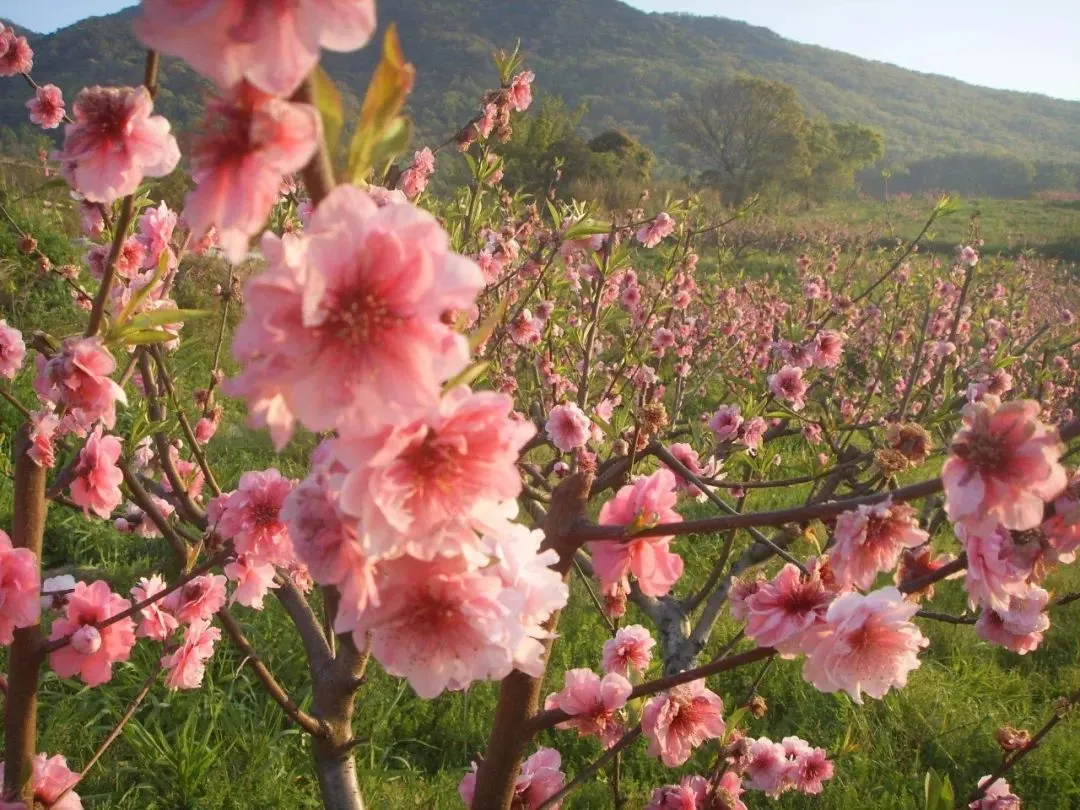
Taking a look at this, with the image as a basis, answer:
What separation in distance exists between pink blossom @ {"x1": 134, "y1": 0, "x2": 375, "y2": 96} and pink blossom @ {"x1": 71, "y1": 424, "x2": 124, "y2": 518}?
3.94 ft

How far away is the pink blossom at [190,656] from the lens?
1984mm

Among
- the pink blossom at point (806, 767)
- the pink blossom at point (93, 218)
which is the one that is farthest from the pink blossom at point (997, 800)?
the pink blossom at point (93, 218)

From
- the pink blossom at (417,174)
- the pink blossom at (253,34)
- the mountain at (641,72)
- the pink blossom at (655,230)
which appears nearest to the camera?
the pink blossom at (253,34)

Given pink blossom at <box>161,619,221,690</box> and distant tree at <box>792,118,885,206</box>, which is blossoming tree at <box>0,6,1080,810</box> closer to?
pink blossom at <box>161,619,221,690</box>

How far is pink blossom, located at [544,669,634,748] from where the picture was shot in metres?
1.45

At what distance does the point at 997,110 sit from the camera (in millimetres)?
102188

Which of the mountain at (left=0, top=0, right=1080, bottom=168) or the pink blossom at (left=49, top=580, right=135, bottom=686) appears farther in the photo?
the mountain at (left=0, top=0, right=1080, bottom=168)

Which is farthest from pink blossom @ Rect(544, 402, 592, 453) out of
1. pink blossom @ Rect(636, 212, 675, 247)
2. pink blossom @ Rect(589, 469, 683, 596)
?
pink blossom @ Rect(636, 212, 675, 247)

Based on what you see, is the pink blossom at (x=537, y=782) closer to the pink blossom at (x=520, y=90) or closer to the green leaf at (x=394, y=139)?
the green leaf at (x=394, y=139)

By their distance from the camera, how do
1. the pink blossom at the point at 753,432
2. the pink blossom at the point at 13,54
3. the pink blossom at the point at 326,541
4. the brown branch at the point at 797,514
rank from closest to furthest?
1. the pink blossom at the point at 326,541
2. the brown branch at the point at 797,514
3. the pink blossom at the point at 13,54
4. the pink blossom at the point at 753,432

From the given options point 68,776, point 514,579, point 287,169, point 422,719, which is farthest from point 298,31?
point 422,719

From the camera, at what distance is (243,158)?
62 centimetres

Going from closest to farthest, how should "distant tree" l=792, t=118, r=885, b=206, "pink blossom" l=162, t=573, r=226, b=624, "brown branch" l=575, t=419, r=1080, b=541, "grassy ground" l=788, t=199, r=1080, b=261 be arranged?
"brown branch" l=575, t=419, r=1080, b=541
"pink blossom" l=162, t=573, r=226, b=624
"grassy ground" l=788, t=199, r=1080, b=261
"distant tree" l=792, t=118, r=885, b=206

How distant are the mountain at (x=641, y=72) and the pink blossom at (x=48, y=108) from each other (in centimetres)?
6251
